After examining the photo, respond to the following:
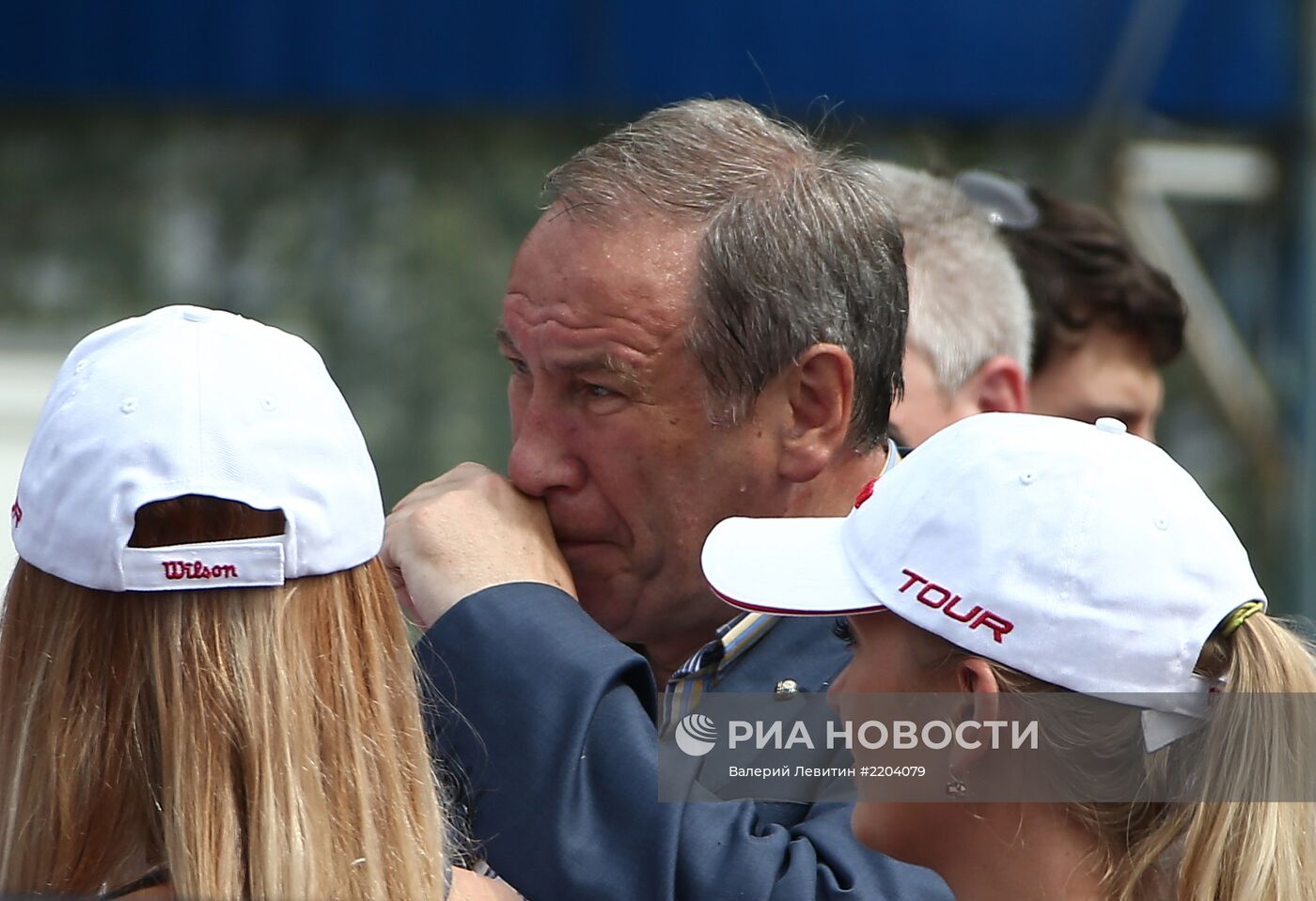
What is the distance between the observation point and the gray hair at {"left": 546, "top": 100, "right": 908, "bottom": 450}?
6.74ft

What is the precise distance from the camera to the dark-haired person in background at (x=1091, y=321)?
3.37 meters

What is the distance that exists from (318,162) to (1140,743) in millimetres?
5380

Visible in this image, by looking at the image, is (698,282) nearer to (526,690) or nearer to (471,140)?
(526,690)

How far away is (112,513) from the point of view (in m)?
1.43

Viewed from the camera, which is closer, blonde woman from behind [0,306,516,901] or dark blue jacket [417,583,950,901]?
blonde woman from behind [0,306,516,901]

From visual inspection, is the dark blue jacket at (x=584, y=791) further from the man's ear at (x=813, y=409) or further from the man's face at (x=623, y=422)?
the man's ear at (x=813, y=409)

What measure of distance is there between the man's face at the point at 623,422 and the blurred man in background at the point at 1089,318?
1.45 metres

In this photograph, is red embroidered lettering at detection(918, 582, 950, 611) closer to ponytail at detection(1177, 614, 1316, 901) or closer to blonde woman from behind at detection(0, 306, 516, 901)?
ponytail at detection(1177, 614, 1316, 901)

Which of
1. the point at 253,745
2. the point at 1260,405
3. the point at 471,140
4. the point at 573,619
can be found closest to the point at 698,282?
the point at 573,619

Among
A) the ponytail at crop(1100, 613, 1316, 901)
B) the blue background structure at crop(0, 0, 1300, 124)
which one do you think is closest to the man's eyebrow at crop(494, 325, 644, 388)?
the ponytail at crop(1100, 613, 1316, 901)

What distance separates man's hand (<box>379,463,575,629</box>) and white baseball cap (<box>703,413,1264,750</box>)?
438 millimetres

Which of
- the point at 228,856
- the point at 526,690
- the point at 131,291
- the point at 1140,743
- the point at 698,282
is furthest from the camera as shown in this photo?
the point at 131,291

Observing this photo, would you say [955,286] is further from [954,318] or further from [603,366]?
[603,366]

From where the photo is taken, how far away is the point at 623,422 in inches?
80.7
